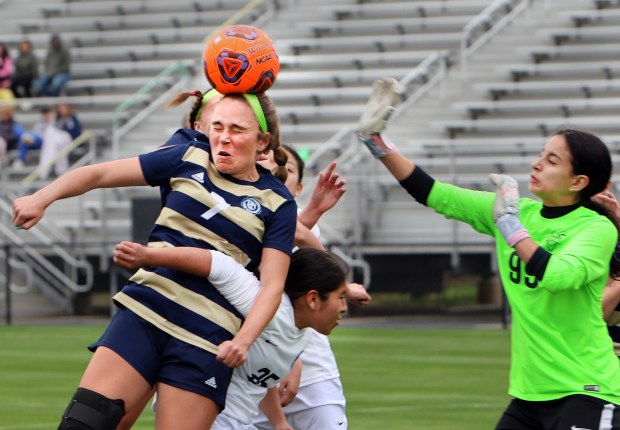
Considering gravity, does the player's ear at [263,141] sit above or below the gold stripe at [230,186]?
above

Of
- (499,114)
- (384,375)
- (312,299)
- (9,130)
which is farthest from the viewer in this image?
(9,130)

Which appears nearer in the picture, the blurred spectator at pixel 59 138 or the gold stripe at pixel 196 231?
the gold stripe at pixel 196 231

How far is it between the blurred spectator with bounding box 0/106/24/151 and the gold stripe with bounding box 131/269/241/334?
20069mm

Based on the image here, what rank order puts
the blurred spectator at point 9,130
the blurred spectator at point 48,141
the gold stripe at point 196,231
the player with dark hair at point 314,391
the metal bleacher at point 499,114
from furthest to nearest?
the blurred spectator at point 9,130, the blurred spectator at point 48,141, the metal bleacher at point 499,114, the player with dark hair at point 314,391, the gold stripe at point 196,231

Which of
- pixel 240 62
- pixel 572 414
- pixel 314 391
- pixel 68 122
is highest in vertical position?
pixel 240 62

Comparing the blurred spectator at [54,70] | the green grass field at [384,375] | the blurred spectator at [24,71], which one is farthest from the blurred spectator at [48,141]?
the green grass field at [384,375]

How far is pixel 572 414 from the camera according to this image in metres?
5.12

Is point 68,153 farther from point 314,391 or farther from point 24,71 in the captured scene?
point 314,391

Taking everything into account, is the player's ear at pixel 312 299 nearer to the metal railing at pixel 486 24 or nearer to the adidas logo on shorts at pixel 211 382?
the adidas logo on shorts at pixel 211 382

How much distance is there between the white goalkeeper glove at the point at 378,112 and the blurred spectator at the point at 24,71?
72.4 feet

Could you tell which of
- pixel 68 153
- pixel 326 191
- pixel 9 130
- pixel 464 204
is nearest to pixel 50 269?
pixel 68 153

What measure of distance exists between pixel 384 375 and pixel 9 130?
13264 millimetres

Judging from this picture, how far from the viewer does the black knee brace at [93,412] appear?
4.73m

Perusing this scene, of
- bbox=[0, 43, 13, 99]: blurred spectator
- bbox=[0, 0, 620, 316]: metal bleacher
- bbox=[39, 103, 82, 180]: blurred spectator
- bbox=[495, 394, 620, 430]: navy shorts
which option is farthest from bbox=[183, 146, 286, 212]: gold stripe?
bbox=[0, 43, 13, 99]: blurred spectator
